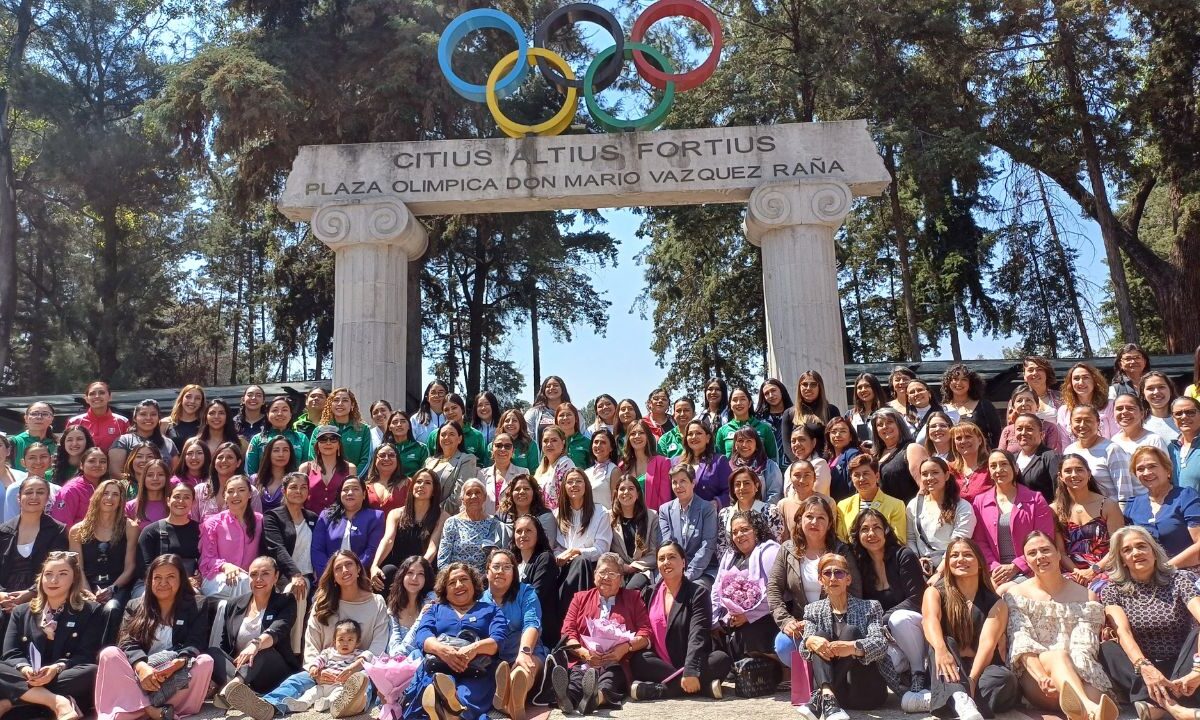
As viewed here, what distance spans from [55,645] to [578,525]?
347 centimetres

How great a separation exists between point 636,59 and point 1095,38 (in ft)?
36.6

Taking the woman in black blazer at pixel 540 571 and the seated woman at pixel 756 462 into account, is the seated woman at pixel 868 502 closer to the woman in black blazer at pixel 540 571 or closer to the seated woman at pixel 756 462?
the seated woman at pixel 756 462

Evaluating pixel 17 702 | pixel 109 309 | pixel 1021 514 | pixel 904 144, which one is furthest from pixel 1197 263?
pixel 109 309

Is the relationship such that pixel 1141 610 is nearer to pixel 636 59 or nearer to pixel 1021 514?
pixel 1021 514

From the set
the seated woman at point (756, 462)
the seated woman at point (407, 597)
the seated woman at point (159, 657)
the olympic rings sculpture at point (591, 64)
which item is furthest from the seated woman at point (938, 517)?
the olympic rings sculpture at point (591, 64)

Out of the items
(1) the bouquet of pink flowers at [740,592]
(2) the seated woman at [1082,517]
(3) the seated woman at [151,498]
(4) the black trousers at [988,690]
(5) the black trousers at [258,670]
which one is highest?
(3) the seated woman at [151,498]

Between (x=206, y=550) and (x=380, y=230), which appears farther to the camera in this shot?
(x=380, y=230)

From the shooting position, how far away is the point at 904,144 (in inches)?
700

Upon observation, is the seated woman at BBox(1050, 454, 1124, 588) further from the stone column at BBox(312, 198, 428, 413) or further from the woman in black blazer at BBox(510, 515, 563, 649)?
the stone column at BBox(312, 198, 428, 413)

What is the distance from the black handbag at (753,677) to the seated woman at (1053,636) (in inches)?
57.1

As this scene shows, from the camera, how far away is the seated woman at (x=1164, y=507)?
19.3 ft

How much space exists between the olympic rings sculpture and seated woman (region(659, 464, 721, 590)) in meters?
5.79

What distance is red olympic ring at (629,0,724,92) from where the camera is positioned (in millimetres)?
11555

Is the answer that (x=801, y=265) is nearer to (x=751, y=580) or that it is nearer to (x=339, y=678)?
(x=751, y=580)
